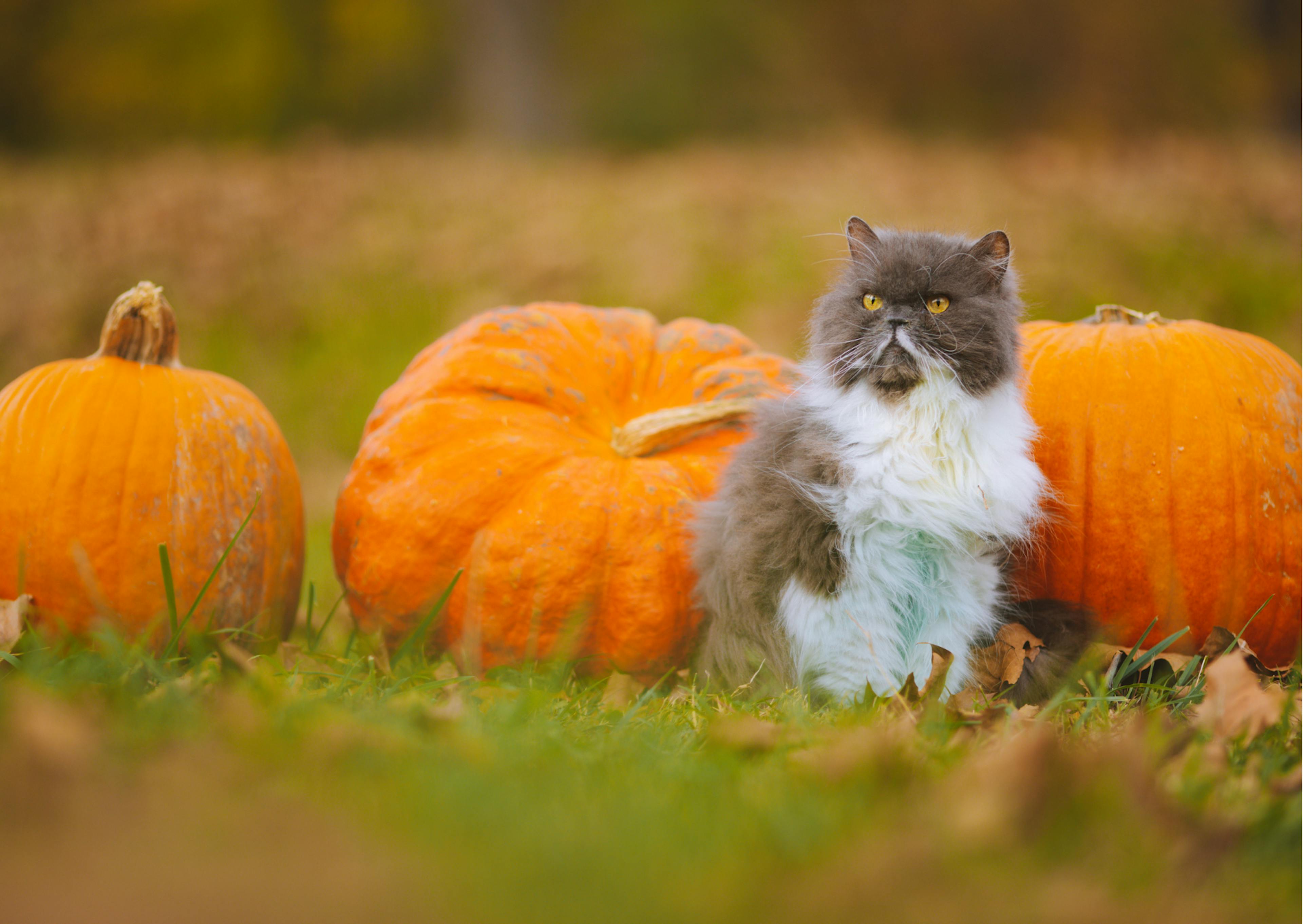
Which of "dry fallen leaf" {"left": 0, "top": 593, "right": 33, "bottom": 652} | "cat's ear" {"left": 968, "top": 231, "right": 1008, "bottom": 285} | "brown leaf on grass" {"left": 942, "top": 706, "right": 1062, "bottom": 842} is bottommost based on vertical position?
"dry fallen leaf" {"left": 0, "top": 593, "right": 33, "bottom": 652}

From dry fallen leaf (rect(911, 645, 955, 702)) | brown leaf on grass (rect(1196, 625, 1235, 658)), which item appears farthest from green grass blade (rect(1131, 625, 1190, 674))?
dry fallen leaf (rect(911, 645, 955, 702))

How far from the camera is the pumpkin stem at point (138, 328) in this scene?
90.0 inches

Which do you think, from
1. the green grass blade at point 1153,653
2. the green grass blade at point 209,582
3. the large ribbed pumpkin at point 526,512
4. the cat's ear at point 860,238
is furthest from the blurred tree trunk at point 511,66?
the green grass blade at point 1153,653

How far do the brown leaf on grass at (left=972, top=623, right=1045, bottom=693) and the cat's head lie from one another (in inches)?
23.2

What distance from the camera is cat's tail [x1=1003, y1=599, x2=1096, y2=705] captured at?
205 centimetres

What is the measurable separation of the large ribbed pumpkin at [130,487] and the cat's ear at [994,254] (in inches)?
73.5

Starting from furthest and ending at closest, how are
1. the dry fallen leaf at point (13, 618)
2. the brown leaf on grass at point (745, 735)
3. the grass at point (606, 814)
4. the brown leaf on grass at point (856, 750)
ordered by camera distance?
the dry fallen leaf at point (13, 618) → the brown leaf on grass at point (745, 735) → the brown leaf on grass at point (856, 750) → the grass at point (606, 814)

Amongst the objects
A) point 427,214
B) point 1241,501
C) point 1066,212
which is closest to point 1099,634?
point 1241,501

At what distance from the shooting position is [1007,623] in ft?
6.95

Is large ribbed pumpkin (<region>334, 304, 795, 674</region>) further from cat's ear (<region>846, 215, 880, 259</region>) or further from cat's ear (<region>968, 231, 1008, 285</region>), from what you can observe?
cat's ear (<region>968, 231, 1008, 285</region>)

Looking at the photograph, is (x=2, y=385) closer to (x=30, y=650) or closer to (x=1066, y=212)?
(x=30, y=650)

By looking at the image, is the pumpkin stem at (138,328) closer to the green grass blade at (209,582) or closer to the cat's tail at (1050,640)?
the green grass blade at (209,582)

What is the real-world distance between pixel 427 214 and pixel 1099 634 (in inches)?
235

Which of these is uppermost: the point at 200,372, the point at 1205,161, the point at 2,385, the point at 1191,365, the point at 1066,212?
the point at 1205,161
